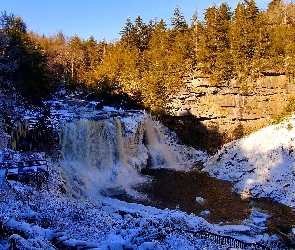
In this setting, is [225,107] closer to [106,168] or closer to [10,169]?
[106,168]

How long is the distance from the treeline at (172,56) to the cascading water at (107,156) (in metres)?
4.13

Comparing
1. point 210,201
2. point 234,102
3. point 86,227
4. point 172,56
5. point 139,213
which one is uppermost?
point 172,56

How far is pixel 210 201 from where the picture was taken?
1658cm

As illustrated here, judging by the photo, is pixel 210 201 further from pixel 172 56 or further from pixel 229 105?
pixel 172 56

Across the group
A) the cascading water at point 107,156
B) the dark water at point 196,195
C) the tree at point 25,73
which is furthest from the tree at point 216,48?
the tree at point 25,73

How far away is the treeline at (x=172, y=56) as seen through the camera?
2097 cm

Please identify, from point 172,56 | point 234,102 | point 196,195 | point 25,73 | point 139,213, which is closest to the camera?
point 139,213

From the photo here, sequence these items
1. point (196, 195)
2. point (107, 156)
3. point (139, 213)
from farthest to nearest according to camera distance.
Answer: point (107, 156), point (196, 195), point (139, 213)

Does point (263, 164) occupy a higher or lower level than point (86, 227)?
higher

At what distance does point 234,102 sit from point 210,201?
12267 millimetres

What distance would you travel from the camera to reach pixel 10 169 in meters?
12.5

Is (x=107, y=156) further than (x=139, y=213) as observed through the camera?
Yes

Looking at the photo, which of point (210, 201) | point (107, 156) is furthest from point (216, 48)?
point (210, 201)

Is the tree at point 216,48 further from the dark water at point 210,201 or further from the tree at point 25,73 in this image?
the tree at point 25,73
